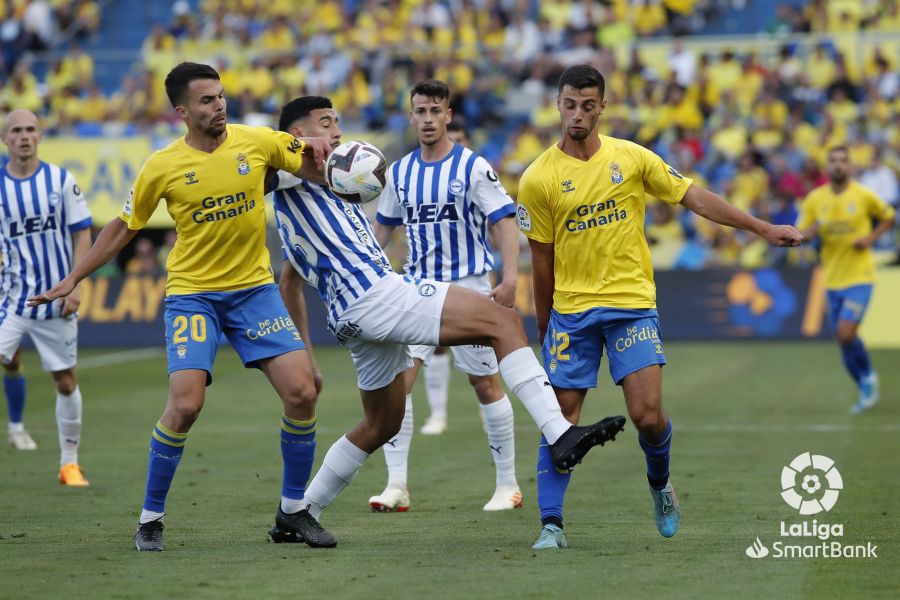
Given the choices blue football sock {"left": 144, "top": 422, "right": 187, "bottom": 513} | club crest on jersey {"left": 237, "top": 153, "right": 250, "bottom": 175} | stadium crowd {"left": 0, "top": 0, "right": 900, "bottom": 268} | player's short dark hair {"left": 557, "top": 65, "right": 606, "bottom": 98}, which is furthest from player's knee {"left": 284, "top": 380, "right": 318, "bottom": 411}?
stadium crowd {"left": 0, "top": 0, "right": 900, "bottom": 268}

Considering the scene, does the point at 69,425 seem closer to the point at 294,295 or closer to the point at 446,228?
the point at 294,295

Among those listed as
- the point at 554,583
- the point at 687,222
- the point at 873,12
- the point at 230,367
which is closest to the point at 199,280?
the point at 554,583

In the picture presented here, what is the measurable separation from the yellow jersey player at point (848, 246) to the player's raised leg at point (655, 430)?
22.5 ft

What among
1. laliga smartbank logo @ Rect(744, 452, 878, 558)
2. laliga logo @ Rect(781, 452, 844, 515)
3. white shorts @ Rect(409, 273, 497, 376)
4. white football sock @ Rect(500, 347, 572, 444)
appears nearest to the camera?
white football sock @ Rect(500, 347, 572, 444)

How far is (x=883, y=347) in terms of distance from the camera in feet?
67.5

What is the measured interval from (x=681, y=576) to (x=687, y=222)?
1789 cm

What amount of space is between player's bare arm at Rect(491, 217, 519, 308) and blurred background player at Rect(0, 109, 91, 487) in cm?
346

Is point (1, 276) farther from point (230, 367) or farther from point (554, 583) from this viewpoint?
point (230, 367)

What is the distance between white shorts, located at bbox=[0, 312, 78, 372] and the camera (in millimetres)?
10242

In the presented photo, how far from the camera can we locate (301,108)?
756cm

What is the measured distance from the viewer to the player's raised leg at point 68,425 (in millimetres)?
9898

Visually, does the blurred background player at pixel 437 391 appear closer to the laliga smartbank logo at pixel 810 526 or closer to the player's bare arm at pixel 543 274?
the laliga smartbank logo at pixel 810 526

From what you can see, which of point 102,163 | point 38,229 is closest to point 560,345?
point 38,229

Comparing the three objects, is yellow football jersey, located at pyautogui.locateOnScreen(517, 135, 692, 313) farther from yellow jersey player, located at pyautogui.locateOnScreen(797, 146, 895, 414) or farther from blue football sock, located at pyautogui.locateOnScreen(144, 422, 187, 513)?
yellow jersey player, located at pyautogui.locateOnScreen(797, 146, 895, 414)
